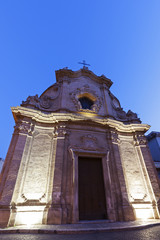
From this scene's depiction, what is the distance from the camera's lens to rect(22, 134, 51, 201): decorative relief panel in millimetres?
6016

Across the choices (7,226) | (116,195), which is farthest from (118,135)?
(7,226)

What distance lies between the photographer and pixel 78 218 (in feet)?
18.7

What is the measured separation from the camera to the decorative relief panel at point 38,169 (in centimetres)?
602

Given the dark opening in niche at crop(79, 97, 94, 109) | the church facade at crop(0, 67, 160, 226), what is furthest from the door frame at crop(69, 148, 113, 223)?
the dark opening in niche at crop(79, 97, 94, 109)

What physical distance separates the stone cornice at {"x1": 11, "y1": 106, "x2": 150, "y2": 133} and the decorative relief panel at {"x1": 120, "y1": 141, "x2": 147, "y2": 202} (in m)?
1.19

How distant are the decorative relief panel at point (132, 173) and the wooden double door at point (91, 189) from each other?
1.58 meters

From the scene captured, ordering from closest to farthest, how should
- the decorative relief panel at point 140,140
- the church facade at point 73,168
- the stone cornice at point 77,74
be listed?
the church facade at point 73,168 → the decorative relief panel at point 140,140 → the stone cornice at point 77,74

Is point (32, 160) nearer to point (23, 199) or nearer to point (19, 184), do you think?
point (19, 184)

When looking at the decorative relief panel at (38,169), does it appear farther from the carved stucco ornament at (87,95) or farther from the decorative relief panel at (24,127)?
the carved stucco ornament at (87,95)

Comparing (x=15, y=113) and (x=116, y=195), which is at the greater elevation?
(x=15, y=113)

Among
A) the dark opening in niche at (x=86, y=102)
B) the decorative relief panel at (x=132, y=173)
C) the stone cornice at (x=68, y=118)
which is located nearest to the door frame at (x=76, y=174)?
the decorative relief panel at (x=132, y=173)

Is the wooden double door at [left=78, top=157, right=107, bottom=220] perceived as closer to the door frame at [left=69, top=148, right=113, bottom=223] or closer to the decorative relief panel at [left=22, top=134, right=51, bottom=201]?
the door frame at [left=69, top=148, right=113, bottom=223]

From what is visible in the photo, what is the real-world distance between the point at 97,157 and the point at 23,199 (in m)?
4.16

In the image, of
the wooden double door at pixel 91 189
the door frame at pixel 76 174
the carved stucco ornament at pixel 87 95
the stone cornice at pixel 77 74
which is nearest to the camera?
the door frame at pixel 76 174
